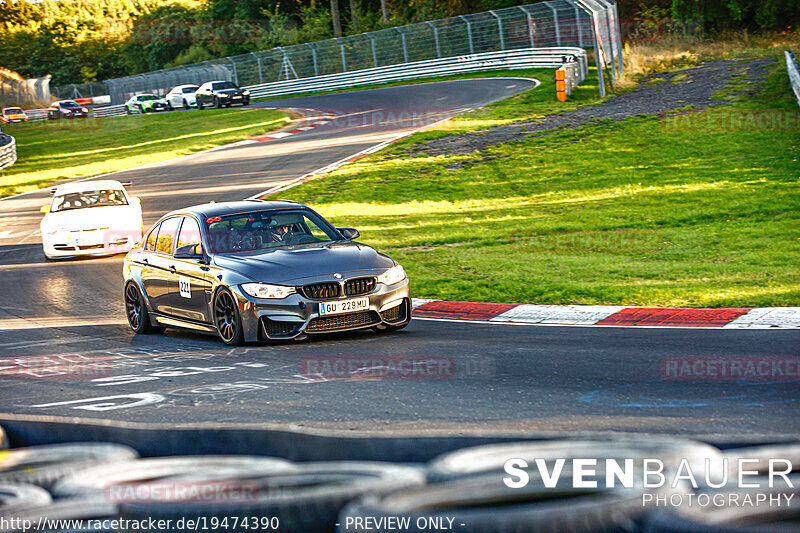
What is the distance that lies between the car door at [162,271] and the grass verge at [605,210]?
3400 mm

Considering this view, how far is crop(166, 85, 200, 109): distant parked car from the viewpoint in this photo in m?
57.6

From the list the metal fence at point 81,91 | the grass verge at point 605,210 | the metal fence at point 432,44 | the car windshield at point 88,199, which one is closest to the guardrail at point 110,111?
the metal fence at point 432,44

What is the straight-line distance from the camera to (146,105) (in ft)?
204

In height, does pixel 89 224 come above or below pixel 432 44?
below

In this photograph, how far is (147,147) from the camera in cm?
4003

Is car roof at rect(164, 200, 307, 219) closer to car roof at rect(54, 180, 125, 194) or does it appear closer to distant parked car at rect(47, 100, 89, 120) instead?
car roof at rect(54, 180, 125, 194)

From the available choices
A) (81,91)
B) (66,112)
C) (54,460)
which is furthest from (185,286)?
(81,91)

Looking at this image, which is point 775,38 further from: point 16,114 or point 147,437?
point 16,114

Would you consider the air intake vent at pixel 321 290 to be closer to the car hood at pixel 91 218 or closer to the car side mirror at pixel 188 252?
the car side mirror at pixel 188 252

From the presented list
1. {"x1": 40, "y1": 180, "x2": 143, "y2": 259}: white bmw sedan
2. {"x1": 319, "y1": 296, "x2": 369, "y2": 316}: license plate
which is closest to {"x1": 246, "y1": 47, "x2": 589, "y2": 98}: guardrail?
{"x1": 40, "y1": 180, "x2": 143, "y2": 259}: white bmw sedan

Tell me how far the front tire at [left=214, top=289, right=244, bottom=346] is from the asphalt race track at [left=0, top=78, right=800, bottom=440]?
0.63 feet

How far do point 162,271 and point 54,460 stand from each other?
6.95 metres

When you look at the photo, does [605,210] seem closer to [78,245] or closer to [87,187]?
[78,245]

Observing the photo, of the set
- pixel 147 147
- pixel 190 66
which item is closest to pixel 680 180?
pixel 147 147
